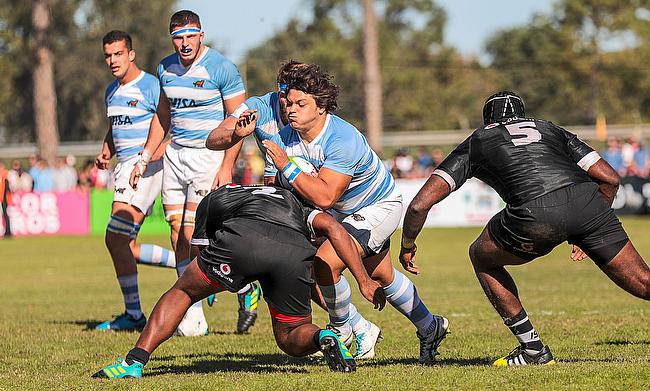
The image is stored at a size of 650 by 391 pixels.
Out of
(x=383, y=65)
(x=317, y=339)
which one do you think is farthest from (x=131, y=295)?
(x=383, y=65)

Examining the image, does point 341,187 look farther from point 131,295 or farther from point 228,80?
point 131,295

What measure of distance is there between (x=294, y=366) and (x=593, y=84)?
65.3 meters

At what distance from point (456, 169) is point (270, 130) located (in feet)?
5.34

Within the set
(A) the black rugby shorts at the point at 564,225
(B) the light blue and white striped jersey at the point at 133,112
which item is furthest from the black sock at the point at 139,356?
(B) the light blue and white striped jersey at the point at 133,112

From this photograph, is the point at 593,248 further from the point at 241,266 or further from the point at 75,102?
the point at 75,102

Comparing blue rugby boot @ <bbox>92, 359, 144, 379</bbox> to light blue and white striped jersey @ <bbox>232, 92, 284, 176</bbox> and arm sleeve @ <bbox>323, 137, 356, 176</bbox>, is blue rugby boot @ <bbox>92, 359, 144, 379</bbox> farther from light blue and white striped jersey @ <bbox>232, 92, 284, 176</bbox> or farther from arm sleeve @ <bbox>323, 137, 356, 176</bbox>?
light blue and white striped jersey @ <bbox>232, 92, 284, 176</bbox>

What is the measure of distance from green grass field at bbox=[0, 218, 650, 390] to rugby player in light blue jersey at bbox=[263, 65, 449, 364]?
0.44 metres

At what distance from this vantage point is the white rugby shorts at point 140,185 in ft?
35.9

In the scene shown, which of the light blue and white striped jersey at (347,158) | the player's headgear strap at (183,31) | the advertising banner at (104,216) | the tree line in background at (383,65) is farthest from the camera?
the tree line in background at (383,65)

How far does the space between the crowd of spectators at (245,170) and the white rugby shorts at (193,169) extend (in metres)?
19.9

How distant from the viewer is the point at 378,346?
9.40 meters

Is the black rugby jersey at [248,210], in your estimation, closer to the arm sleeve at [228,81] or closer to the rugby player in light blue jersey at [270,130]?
the rugby player in light blue jersey at [270,130]

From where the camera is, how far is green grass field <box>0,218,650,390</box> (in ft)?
22.6

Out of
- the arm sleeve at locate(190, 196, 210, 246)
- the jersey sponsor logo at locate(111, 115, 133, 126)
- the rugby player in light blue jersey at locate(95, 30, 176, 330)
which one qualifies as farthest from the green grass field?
the jersey sponsor logo at locate(111, 115, 133, 126)
